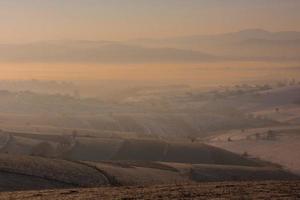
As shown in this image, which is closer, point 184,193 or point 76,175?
point 184,193

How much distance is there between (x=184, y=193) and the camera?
34.2 metres

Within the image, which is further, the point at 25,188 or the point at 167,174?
the point at 167,174

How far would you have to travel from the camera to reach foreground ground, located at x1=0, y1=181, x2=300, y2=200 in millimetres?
32625

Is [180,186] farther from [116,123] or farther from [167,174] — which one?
[116,123]

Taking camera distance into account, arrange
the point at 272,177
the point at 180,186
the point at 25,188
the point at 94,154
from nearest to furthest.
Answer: the point at 180,186 → the point at 25,188 → the point at 272,177 → the point at 94,154

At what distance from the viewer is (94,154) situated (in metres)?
97.1

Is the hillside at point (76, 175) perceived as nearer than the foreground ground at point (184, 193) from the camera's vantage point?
No

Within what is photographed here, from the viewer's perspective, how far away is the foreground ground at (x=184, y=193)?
3262cm

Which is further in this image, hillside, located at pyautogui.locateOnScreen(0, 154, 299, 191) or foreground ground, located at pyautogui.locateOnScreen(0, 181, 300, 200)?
hillside, located at pyautogui.locateOnScreen(0, 154, 299, 191)

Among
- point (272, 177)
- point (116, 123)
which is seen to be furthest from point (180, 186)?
point (116, 123)

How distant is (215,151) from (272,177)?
25715mm

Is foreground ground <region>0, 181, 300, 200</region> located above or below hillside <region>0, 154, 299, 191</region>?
below

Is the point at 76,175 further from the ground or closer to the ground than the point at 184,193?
further from the ground

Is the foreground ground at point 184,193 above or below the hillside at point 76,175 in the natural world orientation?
below
